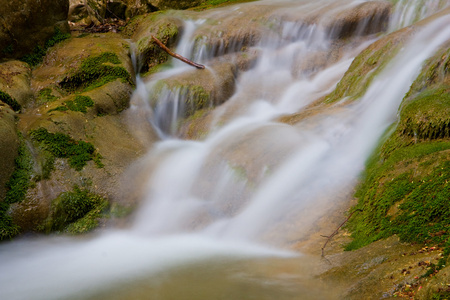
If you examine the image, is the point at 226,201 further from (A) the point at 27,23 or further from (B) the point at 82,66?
(A) the point at 27,23

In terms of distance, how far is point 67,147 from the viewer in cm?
661

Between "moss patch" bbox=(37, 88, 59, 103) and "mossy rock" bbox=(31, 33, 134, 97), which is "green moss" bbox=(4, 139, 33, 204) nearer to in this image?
"moss patch" bbox=(37, 88, 59, 103)

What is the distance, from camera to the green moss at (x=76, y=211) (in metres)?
5.89

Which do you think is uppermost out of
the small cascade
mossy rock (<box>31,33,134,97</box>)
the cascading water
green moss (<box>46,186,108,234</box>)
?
the small cascade

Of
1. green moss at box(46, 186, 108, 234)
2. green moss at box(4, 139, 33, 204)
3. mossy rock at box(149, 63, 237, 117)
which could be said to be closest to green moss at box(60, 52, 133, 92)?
mossy rock at box(149, 63, 237, 117)

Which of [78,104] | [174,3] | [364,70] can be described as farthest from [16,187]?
[174,3]

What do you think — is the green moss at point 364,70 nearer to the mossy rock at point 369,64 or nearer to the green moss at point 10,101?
the mossy rock at point 369,64

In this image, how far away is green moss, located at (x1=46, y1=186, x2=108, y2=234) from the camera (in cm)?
589

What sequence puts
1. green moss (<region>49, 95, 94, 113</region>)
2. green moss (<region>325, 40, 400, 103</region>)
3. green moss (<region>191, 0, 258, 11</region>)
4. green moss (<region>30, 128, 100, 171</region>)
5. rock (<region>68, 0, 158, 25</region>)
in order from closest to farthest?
green moss (<region>30, 128, 100, 171</region>), green moss (<region>325, 40, 400, 103</region>), green moss (<region>49, 95, 94, 113</region>), rock (<region>68, 0, 158, 25</region>), green moss (<region>191, 0, 258, 11</region>)

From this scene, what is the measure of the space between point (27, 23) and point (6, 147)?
182 inches

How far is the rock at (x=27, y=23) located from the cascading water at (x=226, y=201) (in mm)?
3221

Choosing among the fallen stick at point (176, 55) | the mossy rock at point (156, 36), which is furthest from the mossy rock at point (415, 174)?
the mossy rock at point (156, 36)

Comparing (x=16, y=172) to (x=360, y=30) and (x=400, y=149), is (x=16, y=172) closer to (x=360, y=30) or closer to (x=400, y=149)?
(x=400, y=149)

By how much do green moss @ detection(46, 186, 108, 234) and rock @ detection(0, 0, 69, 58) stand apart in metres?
4.76
